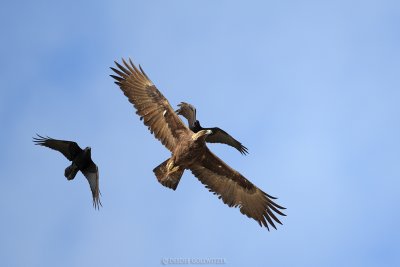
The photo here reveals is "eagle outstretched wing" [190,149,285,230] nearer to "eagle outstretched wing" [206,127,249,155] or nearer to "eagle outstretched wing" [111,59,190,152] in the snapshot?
"eagle outstretched wing" [111,59,190,152]

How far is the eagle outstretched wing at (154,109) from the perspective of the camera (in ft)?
63.3

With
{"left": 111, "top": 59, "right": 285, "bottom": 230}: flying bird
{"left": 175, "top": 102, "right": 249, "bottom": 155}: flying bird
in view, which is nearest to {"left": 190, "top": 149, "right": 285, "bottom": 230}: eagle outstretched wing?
{"left": 111, "top": 59, "right": 285, "bottom": 230}: flying bird

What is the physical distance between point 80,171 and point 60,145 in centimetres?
85

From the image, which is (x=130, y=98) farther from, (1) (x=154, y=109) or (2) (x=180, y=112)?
(2) (x=180, y=112)

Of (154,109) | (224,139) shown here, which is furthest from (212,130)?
(154,109)

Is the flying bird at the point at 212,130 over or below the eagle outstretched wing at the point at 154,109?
over

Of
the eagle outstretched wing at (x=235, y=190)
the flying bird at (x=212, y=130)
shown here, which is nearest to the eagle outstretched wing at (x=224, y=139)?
the flying bird at (x=212, y=130)

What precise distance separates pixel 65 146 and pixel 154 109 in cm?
259

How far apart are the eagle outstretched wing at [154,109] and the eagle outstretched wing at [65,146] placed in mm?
2016

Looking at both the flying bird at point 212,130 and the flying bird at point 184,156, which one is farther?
the flying bird at point 212,130

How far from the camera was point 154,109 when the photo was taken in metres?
19.5

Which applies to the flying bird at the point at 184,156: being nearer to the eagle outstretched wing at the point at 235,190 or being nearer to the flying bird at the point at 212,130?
the eagle outstretched wing at the point at 235,190

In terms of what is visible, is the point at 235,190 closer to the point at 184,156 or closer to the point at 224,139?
the point at 184,156

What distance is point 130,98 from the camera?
19.5 meters
